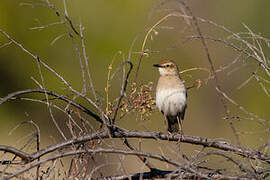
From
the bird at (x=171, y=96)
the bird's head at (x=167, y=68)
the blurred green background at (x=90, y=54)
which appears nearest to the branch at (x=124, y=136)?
the bird at (x=171, y=96)

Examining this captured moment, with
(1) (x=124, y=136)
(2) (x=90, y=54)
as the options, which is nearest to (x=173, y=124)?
(1) (x=124, y=136)

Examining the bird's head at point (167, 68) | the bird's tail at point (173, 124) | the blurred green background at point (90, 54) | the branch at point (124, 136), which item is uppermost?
the blurred green background at point (90, 54)

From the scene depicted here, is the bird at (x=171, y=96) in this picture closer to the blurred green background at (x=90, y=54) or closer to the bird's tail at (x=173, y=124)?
the bird's tail at (x=173, y=124)

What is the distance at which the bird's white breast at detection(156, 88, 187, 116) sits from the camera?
16.9ft

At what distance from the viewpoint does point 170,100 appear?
16.9 feet

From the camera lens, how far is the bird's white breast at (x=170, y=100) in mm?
5145

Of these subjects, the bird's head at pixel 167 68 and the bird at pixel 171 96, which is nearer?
the bird at pixel 171 96

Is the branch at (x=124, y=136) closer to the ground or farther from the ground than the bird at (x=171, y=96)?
closer to the ground

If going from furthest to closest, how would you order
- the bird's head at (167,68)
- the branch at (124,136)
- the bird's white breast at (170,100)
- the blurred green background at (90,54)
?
1. the blurred green background at (90,54)
2. the bird's head at (167,68)
3. the bird's white breast at (170,100)
4. the branch at (124,136)

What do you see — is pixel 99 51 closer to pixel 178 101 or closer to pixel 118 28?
pixel 118 28

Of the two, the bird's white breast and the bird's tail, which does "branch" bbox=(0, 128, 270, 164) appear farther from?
the bird's tail

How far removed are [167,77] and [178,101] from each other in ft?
1.51

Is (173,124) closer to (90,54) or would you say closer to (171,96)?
(171,96)

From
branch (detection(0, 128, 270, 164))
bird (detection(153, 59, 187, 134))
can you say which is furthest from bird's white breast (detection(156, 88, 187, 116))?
branch (detection(0, 128, 270, 164))
